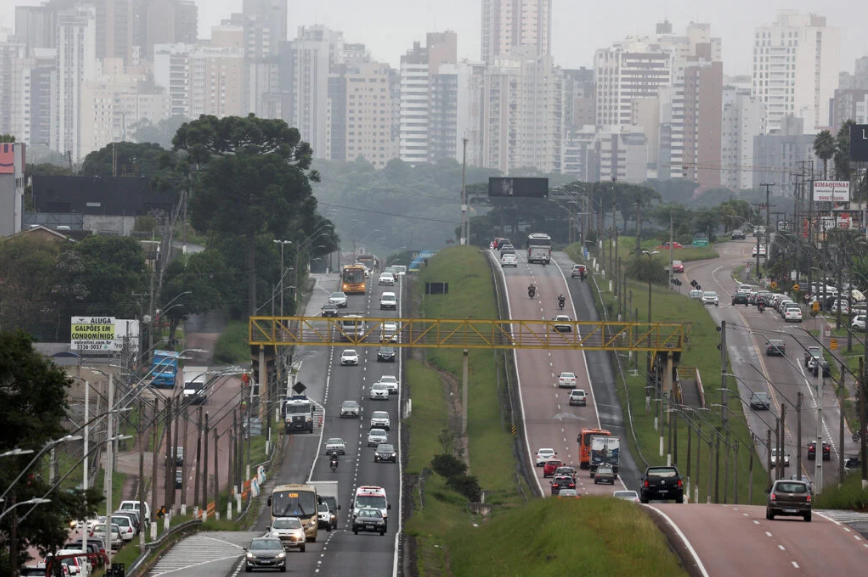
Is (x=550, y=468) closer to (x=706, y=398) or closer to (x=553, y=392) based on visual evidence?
(x=706, y=398)

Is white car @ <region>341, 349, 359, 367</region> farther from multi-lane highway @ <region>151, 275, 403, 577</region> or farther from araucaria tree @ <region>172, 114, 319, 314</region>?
araucaria tree @ <region>172, 114, 319, 314</region>

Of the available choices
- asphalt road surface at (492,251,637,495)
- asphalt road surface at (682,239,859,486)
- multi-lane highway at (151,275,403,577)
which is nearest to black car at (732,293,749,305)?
asphalt road surface at (682,239,859,486)

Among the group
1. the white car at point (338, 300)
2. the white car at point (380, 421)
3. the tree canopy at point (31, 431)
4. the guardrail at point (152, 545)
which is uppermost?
the tree canopy at point (31, 431)

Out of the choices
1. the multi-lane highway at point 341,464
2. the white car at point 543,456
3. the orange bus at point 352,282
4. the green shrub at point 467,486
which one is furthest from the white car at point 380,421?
the orange bus at point 352,282

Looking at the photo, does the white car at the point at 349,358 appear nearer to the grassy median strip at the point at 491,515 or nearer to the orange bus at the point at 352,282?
the grassy median strip at the point at 491,515

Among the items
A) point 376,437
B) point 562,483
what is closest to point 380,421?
point 376,437
